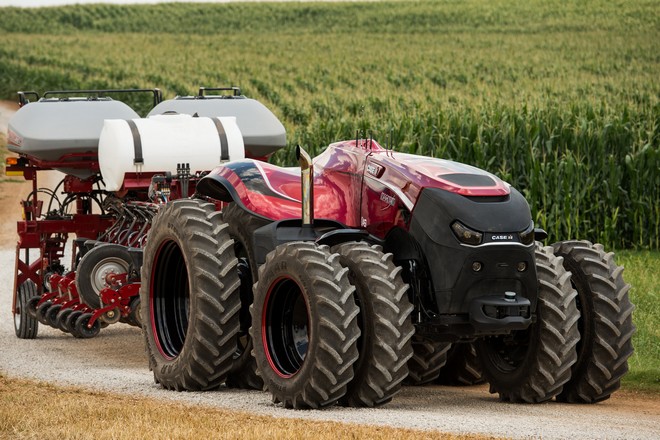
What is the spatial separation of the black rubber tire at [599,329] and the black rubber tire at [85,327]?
6066 millimetres

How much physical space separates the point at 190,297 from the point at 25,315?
5445 mm

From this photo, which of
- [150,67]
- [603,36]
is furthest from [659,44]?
[150,67]

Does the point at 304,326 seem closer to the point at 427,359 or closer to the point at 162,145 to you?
the point at 427,359

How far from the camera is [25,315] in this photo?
49.4 ft

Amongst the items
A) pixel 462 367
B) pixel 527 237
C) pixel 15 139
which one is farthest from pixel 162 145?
pixel 527 237

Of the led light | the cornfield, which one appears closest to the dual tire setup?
the led light

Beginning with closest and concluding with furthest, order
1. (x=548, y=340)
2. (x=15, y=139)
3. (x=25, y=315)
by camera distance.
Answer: (x=548, y=340) → (x=25, y=315) → (x=15, y=139)

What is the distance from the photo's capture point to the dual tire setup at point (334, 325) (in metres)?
8.98

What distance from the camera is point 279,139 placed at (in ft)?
52.1

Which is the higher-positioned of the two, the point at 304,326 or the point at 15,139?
the point at 15,139

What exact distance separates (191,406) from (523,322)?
2475 mm

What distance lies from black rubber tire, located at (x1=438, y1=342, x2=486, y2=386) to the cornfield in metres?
4.02

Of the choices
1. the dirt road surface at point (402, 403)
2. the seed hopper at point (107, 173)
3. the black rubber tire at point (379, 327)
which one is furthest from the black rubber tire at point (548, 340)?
the seed hopper at point (107, 173)

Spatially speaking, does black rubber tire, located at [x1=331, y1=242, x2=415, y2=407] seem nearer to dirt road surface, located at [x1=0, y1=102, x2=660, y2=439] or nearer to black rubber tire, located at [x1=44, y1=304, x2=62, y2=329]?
dirt road surface, located at [x1=0, y1=102, x2=660, y2=439]
